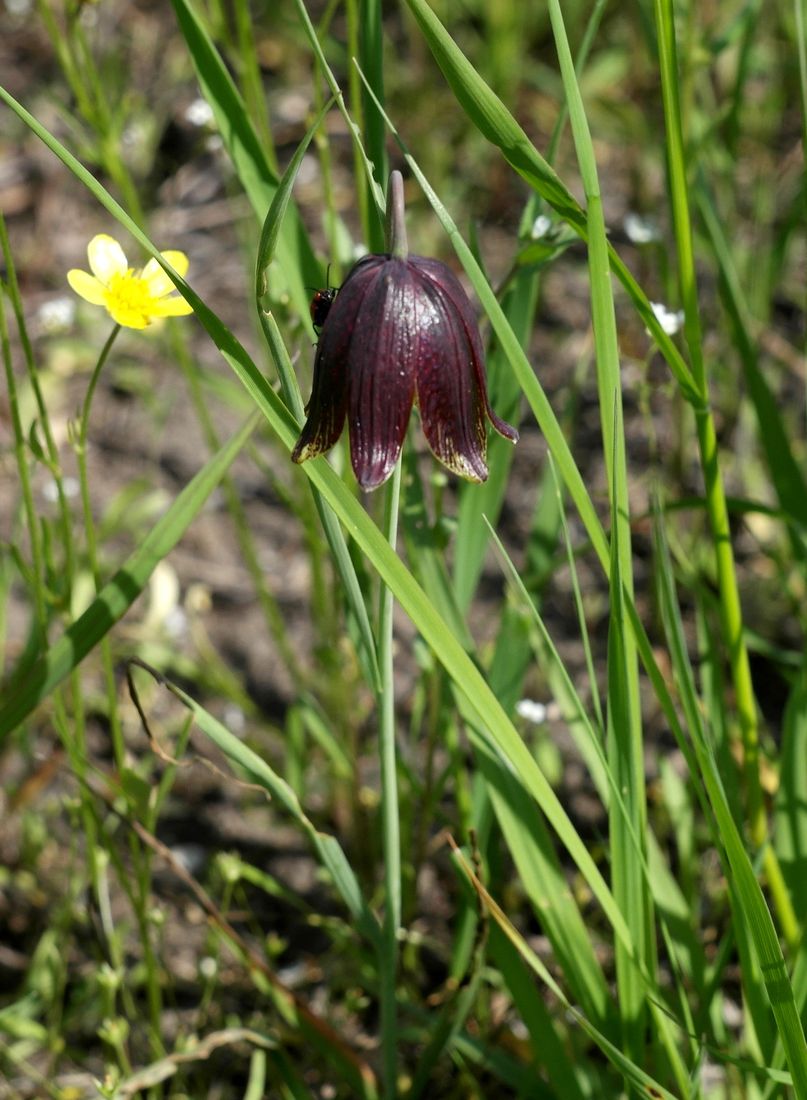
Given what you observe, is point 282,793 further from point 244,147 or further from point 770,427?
point 770,427

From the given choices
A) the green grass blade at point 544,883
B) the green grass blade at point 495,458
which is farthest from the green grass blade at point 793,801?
the green grass blade at point 495,458

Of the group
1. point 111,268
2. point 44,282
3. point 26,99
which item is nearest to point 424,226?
point 44,282

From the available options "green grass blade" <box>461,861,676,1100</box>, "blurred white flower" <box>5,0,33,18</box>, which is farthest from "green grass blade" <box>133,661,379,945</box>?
"blurred white flower" <box>5,0,33,18</box>

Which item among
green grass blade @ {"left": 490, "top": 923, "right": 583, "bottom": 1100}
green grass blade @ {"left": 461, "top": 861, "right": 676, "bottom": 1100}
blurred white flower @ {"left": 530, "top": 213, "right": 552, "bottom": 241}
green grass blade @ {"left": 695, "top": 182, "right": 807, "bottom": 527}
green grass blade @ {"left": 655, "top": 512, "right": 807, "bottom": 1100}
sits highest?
blurred white flower @ {"left": 530, "top": 213, "right": 552, "bottom": 241}

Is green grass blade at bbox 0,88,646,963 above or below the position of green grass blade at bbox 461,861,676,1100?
above

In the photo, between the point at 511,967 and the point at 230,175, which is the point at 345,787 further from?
the point at 230,175

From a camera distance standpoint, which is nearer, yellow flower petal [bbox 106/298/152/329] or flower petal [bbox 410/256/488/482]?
flower petal [bbox 410/256/488/482]

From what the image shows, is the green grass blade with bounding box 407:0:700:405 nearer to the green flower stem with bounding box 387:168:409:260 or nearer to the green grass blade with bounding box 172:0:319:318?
the green flower stem with bounding box 387:168:409:260
